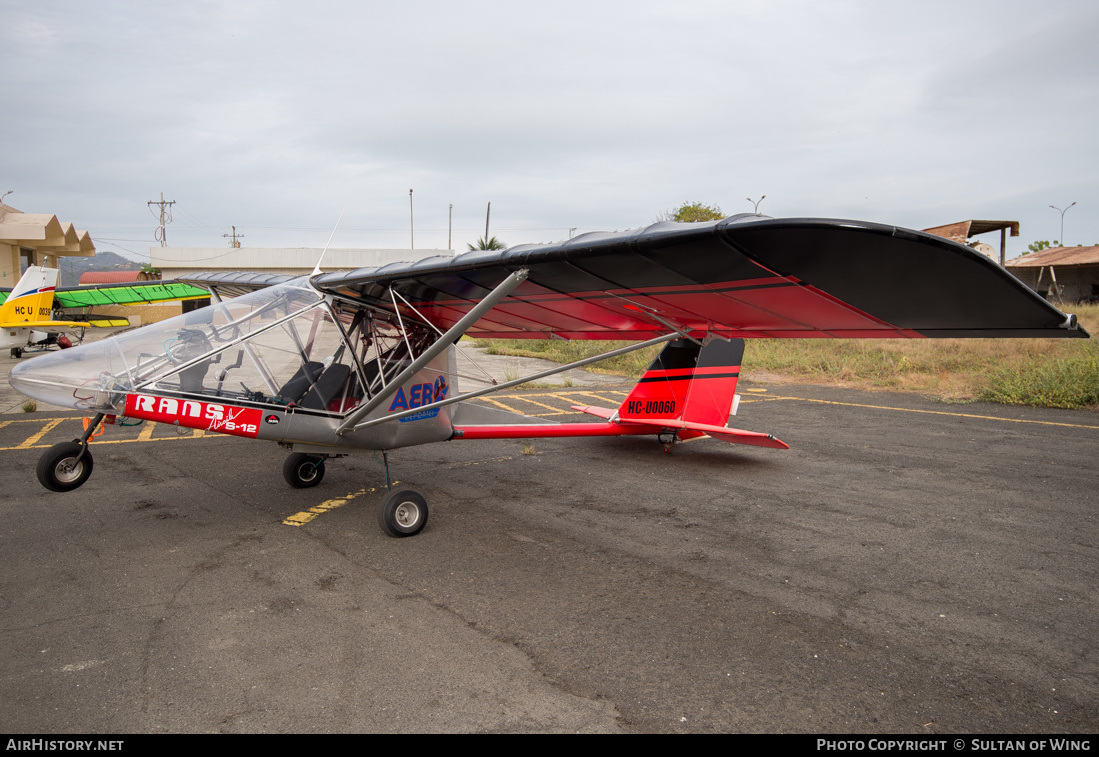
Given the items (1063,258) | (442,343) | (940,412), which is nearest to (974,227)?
(940,412)

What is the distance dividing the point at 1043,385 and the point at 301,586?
16100 mm

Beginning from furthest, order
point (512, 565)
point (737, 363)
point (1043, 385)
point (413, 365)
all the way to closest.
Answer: point (1043, 385) < point (737, 363) < point (413, 365) < point (512, 565)

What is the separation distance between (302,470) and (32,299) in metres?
22.8

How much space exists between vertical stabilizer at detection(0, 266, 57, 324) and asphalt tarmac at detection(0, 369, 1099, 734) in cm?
1868

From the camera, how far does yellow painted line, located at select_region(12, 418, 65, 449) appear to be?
8977 millimetres

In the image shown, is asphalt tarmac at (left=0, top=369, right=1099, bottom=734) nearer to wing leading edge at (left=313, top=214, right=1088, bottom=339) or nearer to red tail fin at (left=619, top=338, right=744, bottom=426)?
red tail fin at (left=619, top=338, right=744, bottom=426)

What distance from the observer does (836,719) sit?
10.0 feet

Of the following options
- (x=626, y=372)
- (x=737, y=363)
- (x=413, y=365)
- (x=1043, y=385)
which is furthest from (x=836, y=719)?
(x=626, y=372)

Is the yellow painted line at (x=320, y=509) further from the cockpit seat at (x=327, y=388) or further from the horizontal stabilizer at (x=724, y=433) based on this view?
the horizontal stabilizer at (x=724, y=433)

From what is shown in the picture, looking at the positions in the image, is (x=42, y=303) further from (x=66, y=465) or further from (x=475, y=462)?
(x=66, y=465)

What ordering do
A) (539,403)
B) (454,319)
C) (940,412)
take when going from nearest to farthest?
(454,319) < (940,412) < (539,403)

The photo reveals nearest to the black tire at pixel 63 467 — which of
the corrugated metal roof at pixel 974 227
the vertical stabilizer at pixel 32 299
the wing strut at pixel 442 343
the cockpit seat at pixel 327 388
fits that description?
the cockpit seat at pixel 327 388

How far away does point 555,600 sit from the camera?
14.3 feet
